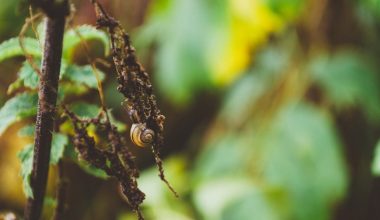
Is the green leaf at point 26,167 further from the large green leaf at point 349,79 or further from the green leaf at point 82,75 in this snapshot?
the large green leaf at point 349,79

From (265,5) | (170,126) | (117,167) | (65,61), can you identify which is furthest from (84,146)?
(170,126)

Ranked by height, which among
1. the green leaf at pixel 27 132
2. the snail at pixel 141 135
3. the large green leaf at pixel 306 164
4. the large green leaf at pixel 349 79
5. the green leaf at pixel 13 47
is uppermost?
the large green leaf at pixel 349 79

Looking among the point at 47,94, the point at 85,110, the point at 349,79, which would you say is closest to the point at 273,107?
the point at 349,79

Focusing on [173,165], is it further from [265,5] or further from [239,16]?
Result: [265,5]

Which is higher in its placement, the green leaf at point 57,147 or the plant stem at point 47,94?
the green leaf at point 57,147

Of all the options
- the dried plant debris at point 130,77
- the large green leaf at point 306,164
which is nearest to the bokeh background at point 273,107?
the large green leaf at point 306,164

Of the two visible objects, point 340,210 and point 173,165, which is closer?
point 340,210

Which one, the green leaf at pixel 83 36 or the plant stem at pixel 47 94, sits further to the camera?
the green leaf at pixel 83 36

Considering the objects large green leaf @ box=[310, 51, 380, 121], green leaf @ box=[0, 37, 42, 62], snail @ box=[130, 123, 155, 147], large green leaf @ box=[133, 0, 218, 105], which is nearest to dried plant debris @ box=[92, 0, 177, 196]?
snail @ box=[130, 123, 155, 147]
